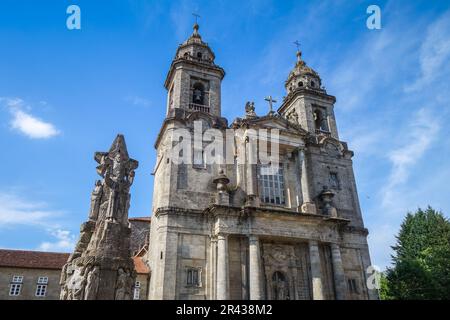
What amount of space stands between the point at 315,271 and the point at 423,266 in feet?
34.9

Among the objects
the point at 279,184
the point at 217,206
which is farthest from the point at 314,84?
the point at 217,206

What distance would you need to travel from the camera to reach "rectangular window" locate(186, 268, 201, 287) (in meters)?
18.4

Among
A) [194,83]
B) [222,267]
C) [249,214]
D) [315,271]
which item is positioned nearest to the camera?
[222,267]

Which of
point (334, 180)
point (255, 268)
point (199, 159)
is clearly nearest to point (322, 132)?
point (334, 180)

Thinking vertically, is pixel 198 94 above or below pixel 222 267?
above

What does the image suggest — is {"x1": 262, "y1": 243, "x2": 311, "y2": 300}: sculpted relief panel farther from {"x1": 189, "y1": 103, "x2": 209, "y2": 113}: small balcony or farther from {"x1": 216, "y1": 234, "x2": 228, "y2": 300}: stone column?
{"x1": 189, "y1": 103, "x2": 209, "y2": 113}: small balcony

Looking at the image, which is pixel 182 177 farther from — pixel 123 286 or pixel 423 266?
pixel 423 266

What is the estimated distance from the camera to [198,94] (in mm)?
26062

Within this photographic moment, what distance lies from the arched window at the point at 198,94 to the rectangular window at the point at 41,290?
1992cm

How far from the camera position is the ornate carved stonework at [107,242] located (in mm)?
8438

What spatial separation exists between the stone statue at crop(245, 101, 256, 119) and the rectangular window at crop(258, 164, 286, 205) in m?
3.76

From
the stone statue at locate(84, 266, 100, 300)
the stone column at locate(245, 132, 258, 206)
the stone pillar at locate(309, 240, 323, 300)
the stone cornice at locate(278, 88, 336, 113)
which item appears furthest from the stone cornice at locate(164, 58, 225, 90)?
the stone statue at locate(84, 266, 100, 300)

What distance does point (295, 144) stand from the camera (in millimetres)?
24250
